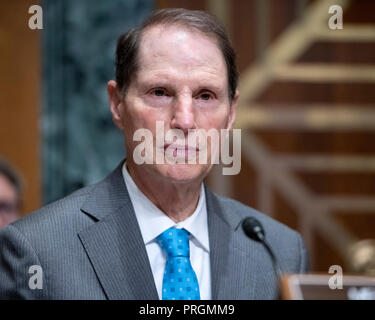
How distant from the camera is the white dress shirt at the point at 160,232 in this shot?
5.23 feet

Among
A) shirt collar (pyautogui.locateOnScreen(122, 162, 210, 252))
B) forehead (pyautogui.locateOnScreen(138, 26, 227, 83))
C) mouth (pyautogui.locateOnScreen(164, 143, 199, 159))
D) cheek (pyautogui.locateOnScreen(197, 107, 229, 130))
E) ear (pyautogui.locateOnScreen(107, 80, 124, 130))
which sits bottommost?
shirt collar (pyautogui.locateOnScreen(122, 162, 210, 252))

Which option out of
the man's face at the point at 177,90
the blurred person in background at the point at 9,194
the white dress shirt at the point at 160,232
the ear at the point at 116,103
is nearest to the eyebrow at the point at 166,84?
the man's face at the point at 177,90

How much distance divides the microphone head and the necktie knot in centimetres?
16

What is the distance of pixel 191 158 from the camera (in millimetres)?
1542


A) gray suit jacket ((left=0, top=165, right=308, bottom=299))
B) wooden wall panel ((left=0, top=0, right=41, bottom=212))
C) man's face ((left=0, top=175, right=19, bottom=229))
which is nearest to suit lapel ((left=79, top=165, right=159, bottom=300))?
gray suit jacket ((left=0, top=165, right=308, bottom=299))

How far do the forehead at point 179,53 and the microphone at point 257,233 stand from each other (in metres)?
0.36

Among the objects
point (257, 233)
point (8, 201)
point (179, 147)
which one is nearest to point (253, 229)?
point (257, 233)

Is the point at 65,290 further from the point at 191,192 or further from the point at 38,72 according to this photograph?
the point at 38,72

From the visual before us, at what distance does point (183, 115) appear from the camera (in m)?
1.49

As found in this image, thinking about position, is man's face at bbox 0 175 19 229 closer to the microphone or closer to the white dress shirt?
the white dress shirt

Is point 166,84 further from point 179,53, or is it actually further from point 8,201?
point 8,201

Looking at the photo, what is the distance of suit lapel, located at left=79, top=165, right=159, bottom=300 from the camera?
59.5 inches

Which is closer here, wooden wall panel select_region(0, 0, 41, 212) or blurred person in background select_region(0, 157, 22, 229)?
blurred person in background select_region(0, 157, 22, 229)

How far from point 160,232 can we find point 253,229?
235 millimetres
